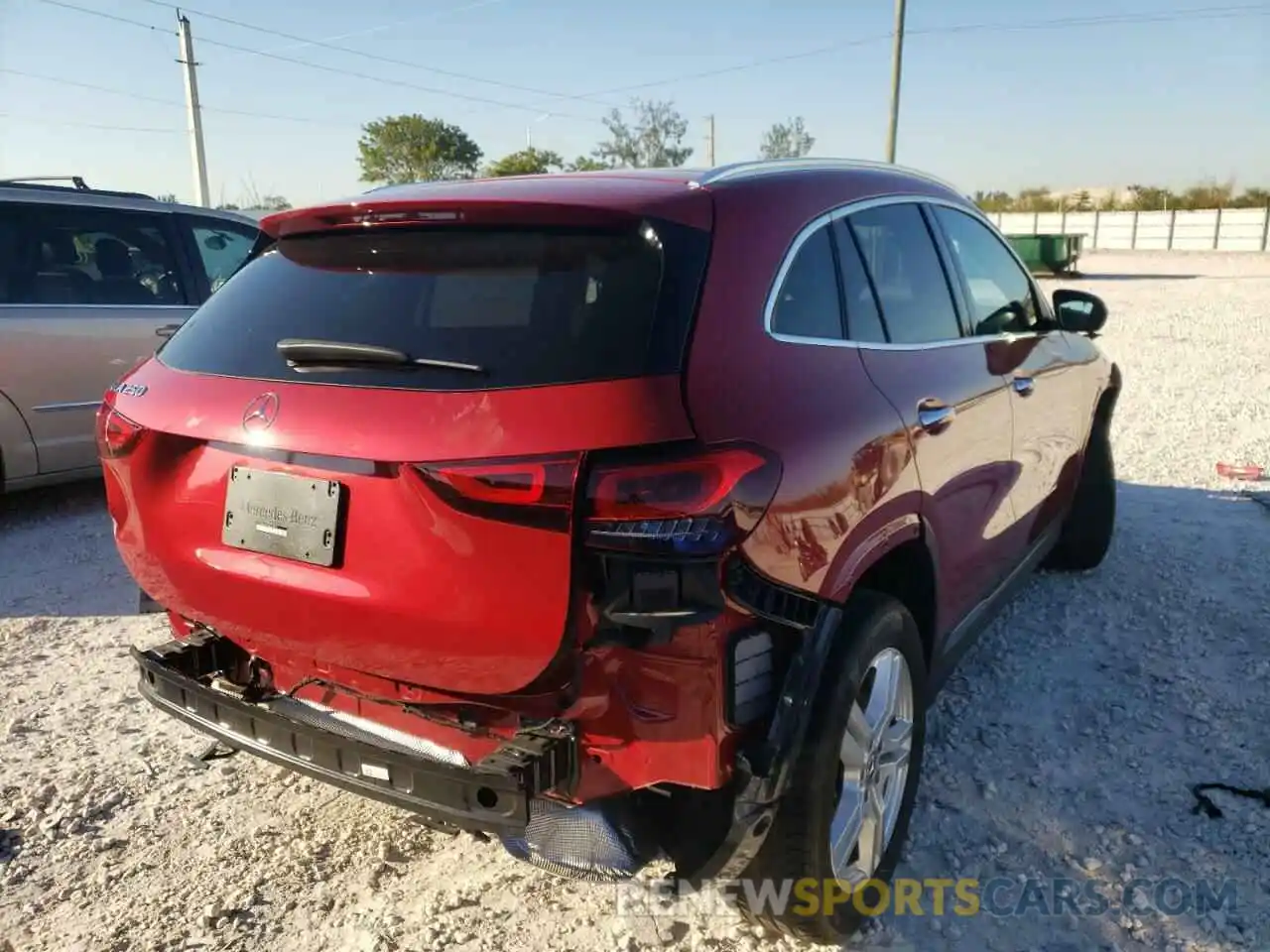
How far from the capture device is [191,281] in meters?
6.27

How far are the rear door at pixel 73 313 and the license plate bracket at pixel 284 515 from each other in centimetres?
404

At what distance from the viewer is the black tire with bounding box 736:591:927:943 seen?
2.01 metres

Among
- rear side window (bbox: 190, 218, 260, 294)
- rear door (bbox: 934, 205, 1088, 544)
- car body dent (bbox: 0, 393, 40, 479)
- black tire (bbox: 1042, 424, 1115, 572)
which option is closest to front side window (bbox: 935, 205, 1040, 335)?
rear door (bbox: 934, 205, 1088, 544)

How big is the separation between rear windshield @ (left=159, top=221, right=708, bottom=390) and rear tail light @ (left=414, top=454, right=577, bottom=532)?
18cm

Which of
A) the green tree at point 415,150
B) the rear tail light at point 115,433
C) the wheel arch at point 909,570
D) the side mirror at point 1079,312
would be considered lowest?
the wheel arch at point 909,570

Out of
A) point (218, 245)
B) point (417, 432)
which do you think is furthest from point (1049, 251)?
point (417, 432)

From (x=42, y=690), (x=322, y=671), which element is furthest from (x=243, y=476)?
(x=42, y=690)

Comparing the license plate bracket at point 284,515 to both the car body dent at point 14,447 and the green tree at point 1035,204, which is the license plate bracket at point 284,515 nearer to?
the car body dent at point 14,447

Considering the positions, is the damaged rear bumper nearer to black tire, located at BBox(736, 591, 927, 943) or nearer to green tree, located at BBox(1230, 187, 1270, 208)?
black tire, located at BBox(736, 591, 927, 943)

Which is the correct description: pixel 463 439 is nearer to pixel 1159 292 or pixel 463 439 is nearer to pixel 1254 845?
pixel 1254 845

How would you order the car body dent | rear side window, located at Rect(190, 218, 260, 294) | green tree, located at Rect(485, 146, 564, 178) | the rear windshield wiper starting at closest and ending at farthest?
the rear windshield wiper < the car body dent < rear side window, located at Rect(190, 218, 260, 294) < green tree, located at Rect(485, 146, 564, 178)

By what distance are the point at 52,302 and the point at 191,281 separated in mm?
893

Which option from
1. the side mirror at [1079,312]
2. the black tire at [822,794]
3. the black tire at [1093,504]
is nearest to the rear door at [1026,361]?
the side mirror at [1079,312]

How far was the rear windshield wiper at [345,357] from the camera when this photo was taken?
1938 millimetres
